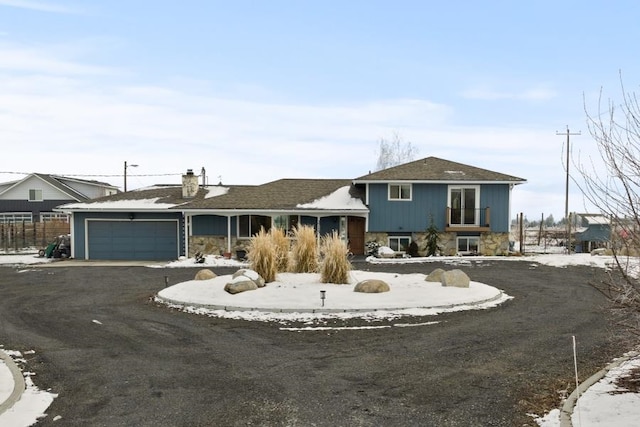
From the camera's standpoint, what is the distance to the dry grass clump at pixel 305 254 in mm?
15859

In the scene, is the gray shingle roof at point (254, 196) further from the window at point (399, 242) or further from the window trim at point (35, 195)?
the window trim at point (35, 195)

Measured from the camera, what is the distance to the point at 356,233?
28.0 meters

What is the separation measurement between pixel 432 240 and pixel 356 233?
409 centimetres

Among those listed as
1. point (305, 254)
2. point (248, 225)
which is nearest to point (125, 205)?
point (248, 225)

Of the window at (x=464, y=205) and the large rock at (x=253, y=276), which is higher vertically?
the window at (x=464, y=205)

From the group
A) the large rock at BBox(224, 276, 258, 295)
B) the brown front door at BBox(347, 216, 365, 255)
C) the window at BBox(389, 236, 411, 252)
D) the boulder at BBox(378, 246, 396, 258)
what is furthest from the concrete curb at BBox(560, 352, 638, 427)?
the brown front door at BBox(347, 216, 365, 255)

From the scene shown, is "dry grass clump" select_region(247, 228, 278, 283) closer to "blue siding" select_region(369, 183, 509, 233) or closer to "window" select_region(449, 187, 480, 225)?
"blue siding" select_region(369, 183, 509, 233)

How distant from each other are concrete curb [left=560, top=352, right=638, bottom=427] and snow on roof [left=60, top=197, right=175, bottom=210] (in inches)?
941

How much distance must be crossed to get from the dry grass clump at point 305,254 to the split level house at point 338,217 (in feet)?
34.0

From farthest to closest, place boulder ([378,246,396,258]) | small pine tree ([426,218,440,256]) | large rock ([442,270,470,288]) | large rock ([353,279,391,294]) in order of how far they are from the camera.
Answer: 1. small pine tree ([426,218,440,256])
2. boulder ([378,246,396,258])
3. large rock ([442,270,470,288])
4. large rock ([353,279,391,294])

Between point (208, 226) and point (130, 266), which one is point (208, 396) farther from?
point (208, 226)

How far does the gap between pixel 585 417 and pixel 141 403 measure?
4.79 meters

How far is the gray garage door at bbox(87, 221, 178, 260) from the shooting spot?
2802cm

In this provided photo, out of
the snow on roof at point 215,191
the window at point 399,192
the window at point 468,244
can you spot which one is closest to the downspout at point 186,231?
the snow on roof at point 215,191
